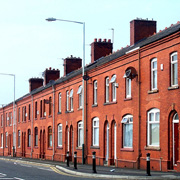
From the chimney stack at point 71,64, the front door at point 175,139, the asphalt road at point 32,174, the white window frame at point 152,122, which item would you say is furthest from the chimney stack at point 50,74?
the front door at point 175,139

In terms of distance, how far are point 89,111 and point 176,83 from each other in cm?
1299

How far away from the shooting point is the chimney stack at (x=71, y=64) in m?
49.0

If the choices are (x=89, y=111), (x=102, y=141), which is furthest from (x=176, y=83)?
(x=89, y=111)

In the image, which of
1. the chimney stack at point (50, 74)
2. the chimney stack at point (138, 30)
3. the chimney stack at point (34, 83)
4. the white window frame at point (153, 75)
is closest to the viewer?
the white window frame at point (153, 75)

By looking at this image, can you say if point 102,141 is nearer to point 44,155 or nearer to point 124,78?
point 124,78

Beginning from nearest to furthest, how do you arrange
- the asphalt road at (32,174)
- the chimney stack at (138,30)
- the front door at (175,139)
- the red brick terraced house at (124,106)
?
the asphalt road at (32,174) < the front door at (175,139) < the red brick terraced house at (124,106) < the chimney stack at (138,30)

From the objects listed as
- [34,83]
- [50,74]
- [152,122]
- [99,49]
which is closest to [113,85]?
[152,122]

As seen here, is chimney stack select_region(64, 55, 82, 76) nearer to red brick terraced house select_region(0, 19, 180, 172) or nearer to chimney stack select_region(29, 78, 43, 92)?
red brick terraced house select_region(0, 19, 180, 172)

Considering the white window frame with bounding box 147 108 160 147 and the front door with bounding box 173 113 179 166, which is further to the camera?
the white window frame with bounding box 147 108 160 147

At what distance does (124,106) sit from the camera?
28906 mm

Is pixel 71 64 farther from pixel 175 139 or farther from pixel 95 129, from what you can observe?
pixel 175 139

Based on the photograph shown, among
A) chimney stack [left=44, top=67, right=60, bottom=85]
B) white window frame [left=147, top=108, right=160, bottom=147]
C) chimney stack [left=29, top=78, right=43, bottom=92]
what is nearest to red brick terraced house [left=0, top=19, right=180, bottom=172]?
white window frame [left=147, top=108, right=160, bottom=147]

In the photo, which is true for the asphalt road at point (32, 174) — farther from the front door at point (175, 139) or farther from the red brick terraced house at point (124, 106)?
the front door at point (175, 139)

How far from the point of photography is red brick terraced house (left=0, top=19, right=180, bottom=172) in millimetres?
23578
